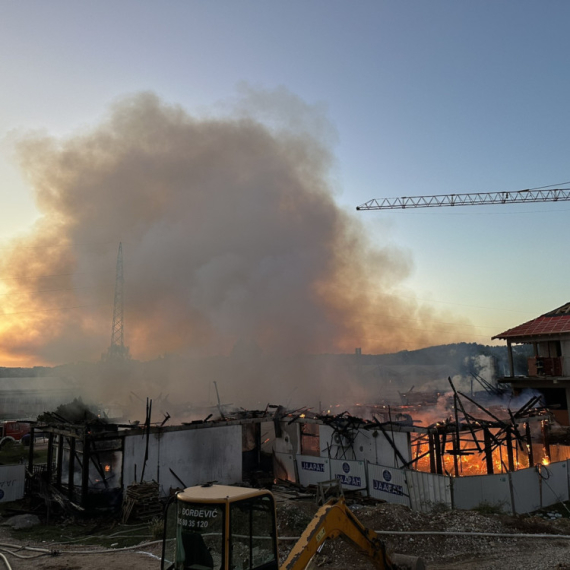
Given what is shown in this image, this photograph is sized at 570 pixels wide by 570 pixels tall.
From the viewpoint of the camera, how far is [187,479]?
2292 centimetres

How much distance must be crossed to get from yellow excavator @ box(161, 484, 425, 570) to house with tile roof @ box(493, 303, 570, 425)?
107 ft

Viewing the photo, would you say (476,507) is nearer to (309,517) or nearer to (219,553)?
(309,517)

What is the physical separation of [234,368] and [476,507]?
4011 cm

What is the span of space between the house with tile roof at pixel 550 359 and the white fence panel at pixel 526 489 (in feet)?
59.7

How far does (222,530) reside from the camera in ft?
20.4

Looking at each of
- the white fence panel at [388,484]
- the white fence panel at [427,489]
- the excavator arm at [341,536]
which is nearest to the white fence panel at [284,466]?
the white fence panel at [388,484]

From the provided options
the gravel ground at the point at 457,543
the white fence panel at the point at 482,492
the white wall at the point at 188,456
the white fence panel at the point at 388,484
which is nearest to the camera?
the gravel ground at the point at 457,543

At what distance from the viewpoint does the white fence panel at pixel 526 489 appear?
1719 cm

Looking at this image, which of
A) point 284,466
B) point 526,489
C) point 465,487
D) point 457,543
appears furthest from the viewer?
point 284,466

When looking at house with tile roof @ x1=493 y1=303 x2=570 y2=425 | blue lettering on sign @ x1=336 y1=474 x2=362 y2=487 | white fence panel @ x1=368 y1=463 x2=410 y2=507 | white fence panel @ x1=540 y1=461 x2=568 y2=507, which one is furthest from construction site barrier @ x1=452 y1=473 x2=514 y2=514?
house with tile roof @ x1=493 y1=303 x2=570 y2=425

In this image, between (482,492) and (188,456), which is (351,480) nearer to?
(482,492)

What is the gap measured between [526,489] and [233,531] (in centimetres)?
1514

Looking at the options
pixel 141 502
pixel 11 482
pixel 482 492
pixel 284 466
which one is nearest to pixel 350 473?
pixel 284 466

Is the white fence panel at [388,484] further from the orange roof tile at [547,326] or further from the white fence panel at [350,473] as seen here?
the orange roof tile at [547,326]
